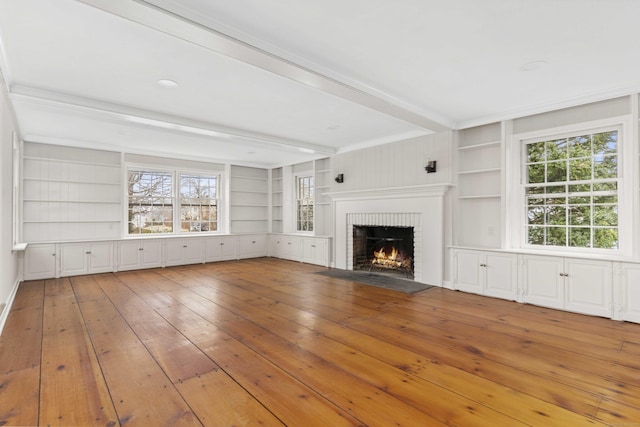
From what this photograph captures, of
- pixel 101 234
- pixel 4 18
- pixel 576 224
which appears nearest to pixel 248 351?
pixel 4 18

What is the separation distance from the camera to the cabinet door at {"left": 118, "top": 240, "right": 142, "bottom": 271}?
22.4ft

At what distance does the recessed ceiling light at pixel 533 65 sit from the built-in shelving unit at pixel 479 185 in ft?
5.47

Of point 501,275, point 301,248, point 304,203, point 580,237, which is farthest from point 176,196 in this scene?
point 580,237

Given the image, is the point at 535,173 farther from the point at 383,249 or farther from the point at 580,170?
the point at 383,249

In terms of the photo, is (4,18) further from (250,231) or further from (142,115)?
(250,231)

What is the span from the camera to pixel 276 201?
9672 millimetres

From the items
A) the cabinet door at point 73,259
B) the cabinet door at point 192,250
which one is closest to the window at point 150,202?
the cabinet door at point 192,250

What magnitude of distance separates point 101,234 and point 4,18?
531cm

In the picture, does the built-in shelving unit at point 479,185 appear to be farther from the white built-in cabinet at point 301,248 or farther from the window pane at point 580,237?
the white built-in cabinet at point 301,248

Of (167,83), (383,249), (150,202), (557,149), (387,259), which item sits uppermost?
(167,83)

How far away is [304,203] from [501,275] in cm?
512

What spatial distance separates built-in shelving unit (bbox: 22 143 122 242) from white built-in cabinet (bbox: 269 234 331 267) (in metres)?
3.80

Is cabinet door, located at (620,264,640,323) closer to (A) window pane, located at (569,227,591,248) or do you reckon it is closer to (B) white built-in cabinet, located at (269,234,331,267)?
(A) window pane, located at (569,227,591,248)

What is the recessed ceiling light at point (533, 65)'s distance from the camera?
3202 millimetres
